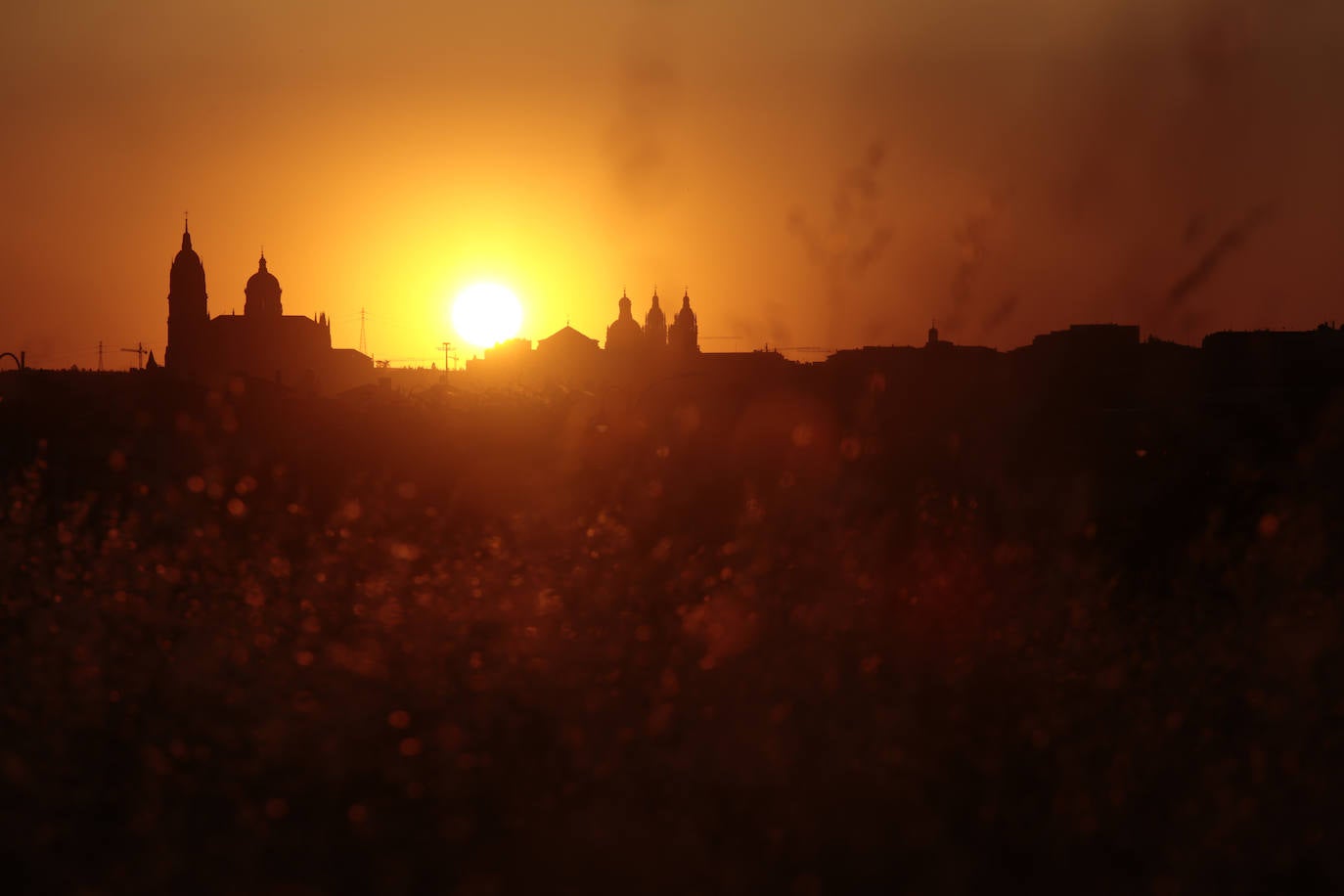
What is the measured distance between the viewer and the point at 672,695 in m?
8.64

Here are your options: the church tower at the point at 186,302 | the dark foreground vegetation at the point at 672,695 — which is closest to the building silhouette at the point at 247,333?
the church tower at the point at 186,302

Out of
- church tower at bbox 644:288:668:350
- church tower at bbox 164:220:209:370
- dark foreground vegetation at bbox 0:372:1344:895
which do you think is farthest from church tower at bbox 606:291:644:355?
dark foreground vegetation at bbox 0:372:1344:895

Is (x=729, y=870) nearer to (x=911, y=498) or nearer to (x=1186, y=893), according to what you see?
(x=1186, y=893)

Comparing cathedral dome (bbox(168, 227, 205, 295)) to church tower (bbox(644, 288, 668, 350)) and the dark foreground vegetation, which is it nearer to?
church tower (bbox(644, 288, 668, 350))

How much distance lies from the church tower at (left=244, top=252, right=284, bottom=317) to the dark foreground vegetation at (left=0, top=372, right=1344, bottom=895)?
4865 inches

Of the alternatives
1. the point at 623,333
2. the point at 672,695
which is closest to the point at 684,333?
the point at 623,333

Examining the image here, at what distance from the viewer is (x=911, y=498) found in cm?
1592

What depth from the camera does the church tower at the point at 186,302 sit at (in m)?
130

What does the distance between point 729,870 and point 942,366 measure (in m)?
47.5

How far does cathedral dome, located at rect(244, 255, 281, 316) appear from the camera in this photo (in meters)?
134

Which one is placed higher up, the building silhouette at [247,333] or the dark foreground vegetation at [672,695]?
the building silhouette at [247,333]

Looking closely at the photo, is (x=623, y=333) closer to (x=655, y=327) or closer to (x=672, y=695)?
(x=655, y=327)

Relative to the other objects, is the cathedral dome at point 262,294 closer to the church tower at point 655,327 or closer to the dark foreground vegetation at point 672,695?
the church tower at point 655,327

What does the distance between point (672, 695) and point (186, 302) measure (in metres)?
135
